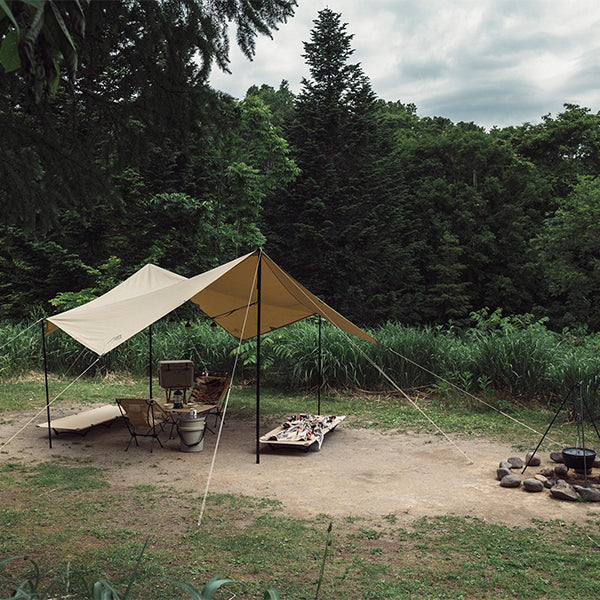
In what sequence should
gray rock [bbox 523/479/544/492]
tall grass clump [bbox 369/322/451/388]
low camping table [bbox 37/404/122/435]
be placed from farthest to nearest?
tall grass clump [bbox 369/322/451/388]
low camping table [bbox 37/404/122/435]
gray rock [bbox 523/479/544/492]

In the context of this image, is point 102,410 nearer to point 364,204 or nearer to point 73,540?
point 73,540

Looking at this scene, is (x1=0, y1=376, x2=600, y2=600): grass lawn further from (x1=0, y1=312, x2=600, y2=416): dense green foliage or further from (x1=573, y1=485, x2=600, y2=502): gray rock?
(x1=0, y1=312, x2=600, y2=416): dense green foliage

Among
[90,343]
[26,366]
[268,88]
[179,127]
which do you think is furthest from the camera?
[268,88]

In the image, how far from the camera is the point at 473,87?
18.5 metres

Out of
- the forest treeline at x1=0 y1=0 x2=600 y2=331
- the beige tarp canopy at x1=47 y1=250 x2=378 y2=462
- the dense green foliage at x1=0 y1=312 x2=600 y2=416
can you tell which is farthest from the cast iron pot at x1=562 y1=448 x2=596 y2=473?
the forest treeline at x1=0 y1=0 x2=600 y2=331

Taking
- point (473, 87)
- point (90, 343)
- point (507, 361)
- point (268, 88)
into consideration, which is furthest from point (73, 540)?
point (268, 88)

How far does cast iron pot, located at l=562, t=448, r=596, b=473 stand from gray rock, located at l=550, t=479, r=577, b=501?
0.99 feet

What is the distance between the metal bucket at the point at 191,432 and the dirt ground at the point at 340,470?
9 centimetres

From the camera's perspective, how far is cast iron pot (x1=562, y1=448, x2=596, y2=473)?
18.7 feet

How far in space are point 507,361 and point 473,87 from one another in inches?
472

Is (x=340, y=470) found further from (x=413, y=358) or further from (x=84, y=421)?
(x=413, y=358)

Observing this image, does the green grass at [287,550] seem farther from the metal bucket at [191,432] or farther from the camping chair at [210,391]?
the camping chair at [210,391]

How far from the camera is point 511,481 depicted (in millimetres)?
5703

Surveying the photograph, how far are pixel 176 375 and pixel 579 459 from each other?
5500mm
